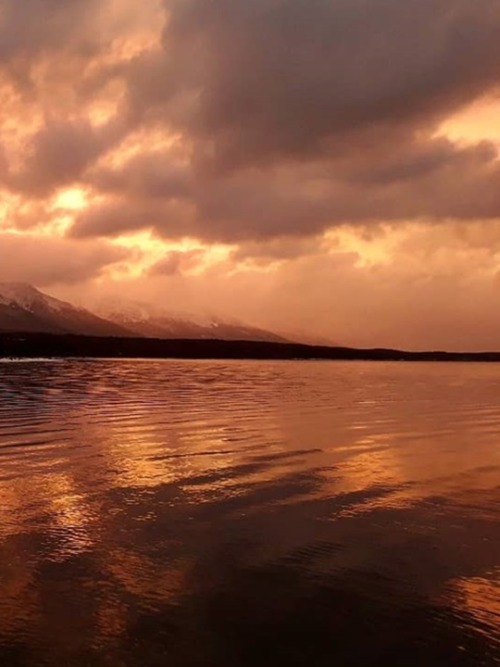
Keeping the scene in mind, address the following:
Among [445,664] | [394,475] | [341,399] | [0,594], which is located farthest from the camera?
[341,399]

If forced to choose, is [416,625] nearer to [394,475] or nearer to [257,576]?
[257,576]

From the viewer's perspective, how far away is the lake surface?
30.1 feet

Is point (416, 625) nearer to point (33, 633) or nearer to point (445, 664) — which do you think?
point (445, 664)

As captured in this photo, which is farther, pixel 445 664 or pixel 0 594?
pixel 0 594

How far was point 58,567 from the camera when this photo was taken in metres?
11.8

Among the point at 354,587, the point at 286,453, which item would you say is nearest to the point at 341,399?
the point at 286,453

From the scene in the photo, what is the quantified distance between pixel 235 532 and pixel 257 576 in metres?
2.62

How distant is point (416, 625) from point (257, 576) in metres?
3.08

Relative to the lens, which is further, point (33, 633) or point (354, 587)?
point (354, 587)

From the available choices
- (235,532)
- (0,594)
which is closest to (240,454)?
(235,532)

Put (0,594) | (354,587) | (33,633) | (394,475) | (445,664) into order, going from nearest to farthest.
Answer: (445,664)
(33,633)
(0,594)
(354,587)
(394,475)

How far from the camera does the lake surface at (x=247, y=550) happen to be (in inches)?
361

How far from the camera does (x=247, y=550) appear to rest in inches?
520

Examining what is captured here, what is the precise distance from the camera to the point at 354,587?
1126 centimetres
